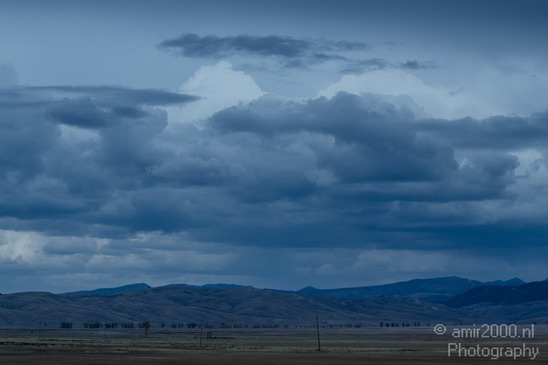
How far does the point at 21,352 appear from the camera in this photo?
4626 inches

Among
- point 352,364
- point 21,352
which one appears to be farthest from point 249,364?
point 21,352

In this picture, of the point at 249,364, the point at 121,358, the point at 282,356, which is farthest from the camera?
the point at 282,356

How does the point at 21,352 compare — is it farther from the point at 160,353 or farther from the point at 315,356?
the point at 315,356

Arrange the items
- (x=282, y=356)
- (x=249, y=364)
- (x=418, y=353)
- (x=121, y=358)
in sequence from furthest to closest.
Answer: (x=418, y=353)
(x=282, y=356)
(x=121, y=358)
(x=249, y=364)

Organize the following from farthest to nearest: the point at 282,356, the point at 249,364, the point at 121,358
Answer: the point at 282,356 < the point at 121,358 < the point at 249,364

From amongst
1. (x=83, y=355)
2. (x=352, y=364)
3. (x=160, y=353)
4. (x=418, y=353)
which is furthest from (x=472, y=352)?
(x=83, y=355)

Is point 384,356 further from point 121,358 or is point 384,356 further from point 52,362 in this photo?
point 52,362

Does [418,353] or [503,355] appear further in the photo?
[418,353]

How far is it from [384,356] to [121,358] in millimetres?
29776

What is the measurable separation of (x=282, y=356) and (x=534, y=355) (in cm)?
2755

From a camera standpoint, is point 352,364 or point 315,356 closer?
point 352,364

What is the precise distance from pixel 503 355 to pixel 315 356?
20.4m

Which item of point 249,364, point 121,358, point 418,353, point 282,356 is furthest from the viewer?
point 418,353

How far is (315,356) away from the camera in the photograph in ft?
385
